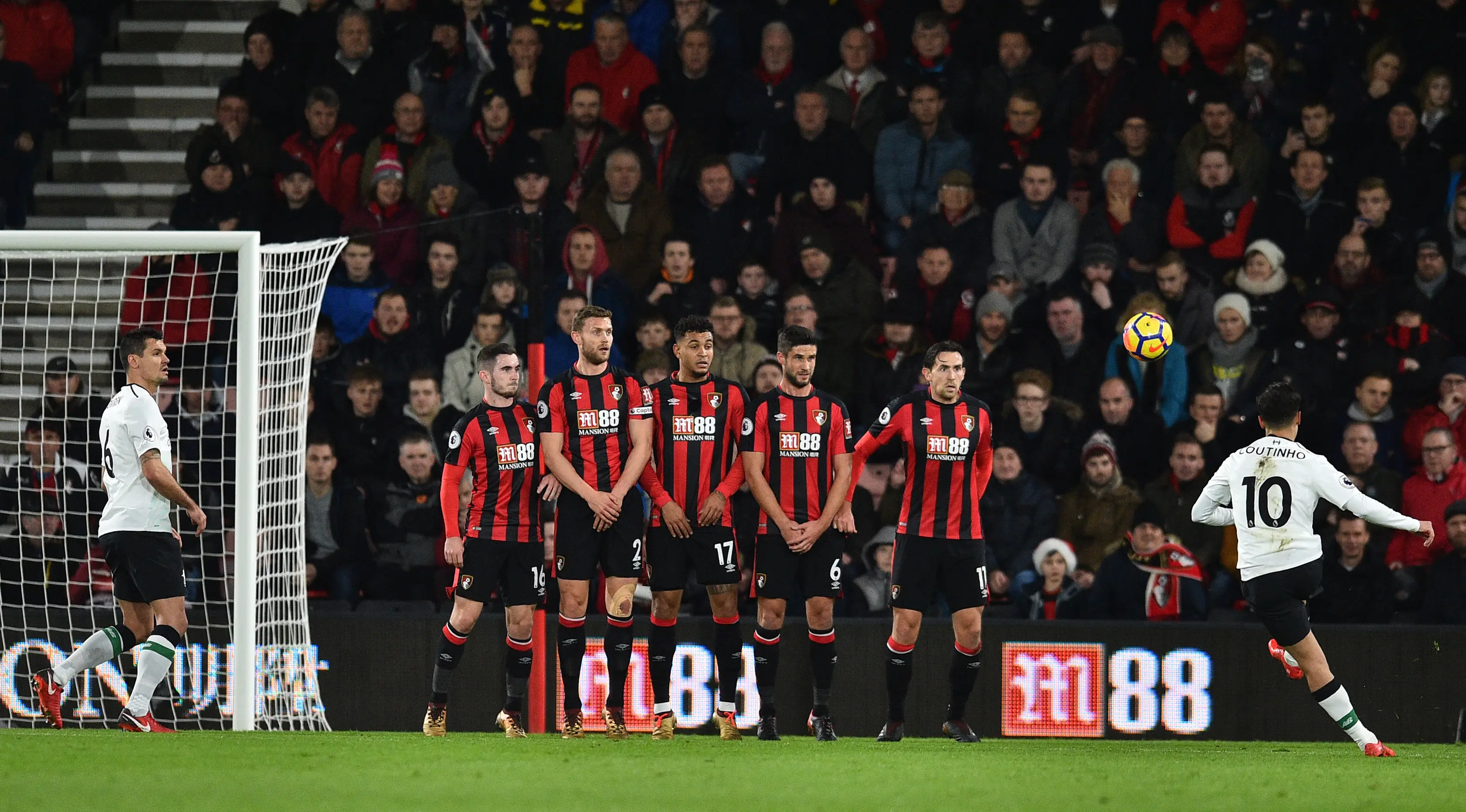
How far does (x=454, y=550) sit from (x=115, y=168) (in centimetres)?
763

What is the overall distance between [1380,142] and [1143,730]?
16.8ft

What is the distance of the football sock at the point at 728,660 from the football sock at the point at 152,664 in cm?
272

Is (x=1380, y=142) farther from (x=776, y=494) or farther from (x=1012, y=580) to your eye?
(x=776, y=494)

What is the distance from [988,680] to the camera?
35.4 ft

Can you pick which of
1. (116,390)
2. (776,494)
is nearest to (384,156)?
(116,390)

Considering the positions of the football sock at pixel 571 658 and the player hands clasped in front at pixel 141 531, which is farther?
the football sock at pixel 571 658

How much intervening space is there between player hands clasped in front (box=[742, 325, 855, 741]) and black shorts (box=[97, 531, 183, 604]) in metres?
2.93

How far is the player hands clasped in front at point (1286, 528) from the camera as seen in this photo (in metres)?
8.57

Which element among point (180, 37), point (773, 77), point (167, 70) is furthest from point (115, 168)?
point (773, 77)

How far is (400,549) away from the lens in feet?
38.2

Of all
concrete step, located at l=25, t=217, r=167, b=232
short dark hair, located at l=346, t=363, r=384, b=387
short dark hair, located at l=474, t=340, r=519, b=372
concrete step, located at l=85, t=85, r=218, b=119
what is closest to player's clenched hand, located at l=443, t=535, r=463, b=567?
short dark hair, located at l=474, t=340, r=519, b=372

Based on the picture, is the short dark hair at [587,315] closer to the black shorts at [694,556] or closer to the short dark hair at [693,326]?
the short dark hair at [693,326]

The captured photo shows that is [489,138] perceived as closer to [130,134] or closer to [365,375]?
[365,375]

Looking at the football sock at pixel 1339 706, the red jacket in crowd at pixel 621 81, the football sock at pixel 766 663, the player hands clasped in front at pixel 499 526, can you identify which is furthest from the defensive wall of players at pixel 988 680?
the red jacket in crowd at pixel 621 81
